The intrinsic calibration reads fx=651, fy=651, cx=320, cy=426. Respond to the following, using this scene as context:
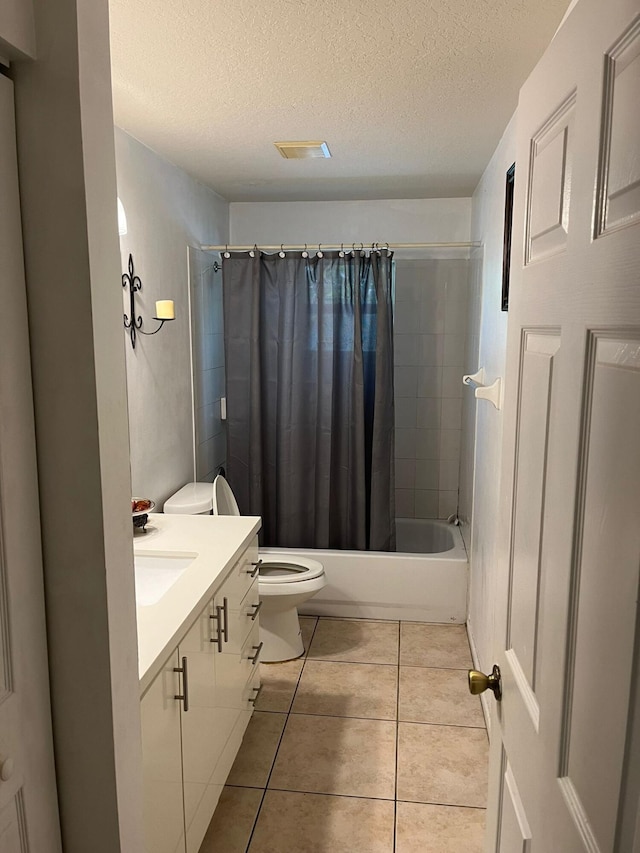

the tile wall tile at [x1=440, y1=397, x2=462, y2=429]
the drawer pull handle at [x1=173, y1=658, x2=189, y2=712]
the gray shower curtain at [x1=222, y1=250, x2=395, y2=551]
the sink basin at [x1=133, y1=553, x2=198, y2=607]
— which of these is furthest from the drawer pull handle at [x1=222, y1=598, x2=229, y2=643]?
the tile wall tile at [x1=440, y1=397, x2=462, y2=429]

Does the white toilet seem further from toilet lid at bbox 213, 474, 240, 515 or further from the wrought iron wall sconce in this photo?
the wrought iron wall sconce

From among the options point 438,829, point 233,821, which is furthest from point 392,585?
point 233,821

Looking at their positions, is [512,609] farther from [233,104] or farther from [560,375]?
[233,104]

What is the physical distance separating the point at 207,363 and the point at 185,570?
1872mm

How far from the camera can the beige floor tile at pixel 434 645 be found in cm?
321

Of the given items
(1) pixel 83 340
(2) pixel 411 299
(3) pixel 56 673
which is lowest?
(3) pixel 56 673

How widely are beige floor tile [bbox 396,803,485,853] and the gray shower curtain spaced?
65.1 inches

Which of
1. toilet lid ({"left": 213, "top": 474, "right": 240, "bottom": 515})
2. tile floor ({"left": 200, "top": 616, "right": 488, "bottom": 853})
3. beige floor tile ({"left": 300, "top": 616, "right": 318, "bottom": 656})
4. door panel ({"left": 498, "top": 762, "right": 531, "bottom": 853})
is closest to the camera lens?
door panel ({"left": 498, "top": 762, "right": 531, "bottom": 853})

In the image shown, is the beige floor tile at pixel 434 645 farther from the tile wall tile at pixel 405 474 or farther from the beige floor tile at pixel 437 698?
the tile wall tile at pixel 405 474

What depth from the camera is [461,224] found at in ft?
13.4

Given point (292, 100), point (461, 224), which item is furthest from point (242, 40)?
point (461, 224)

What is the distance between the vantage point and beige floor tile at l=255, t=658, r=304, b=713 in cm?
284

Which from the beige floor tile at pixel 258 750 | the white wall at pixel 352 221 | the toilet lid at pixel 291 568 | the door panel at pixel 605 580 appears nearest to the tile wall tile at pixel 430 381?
the white wall at pixel 352 221

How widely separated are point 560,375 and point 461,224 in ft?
11.2
